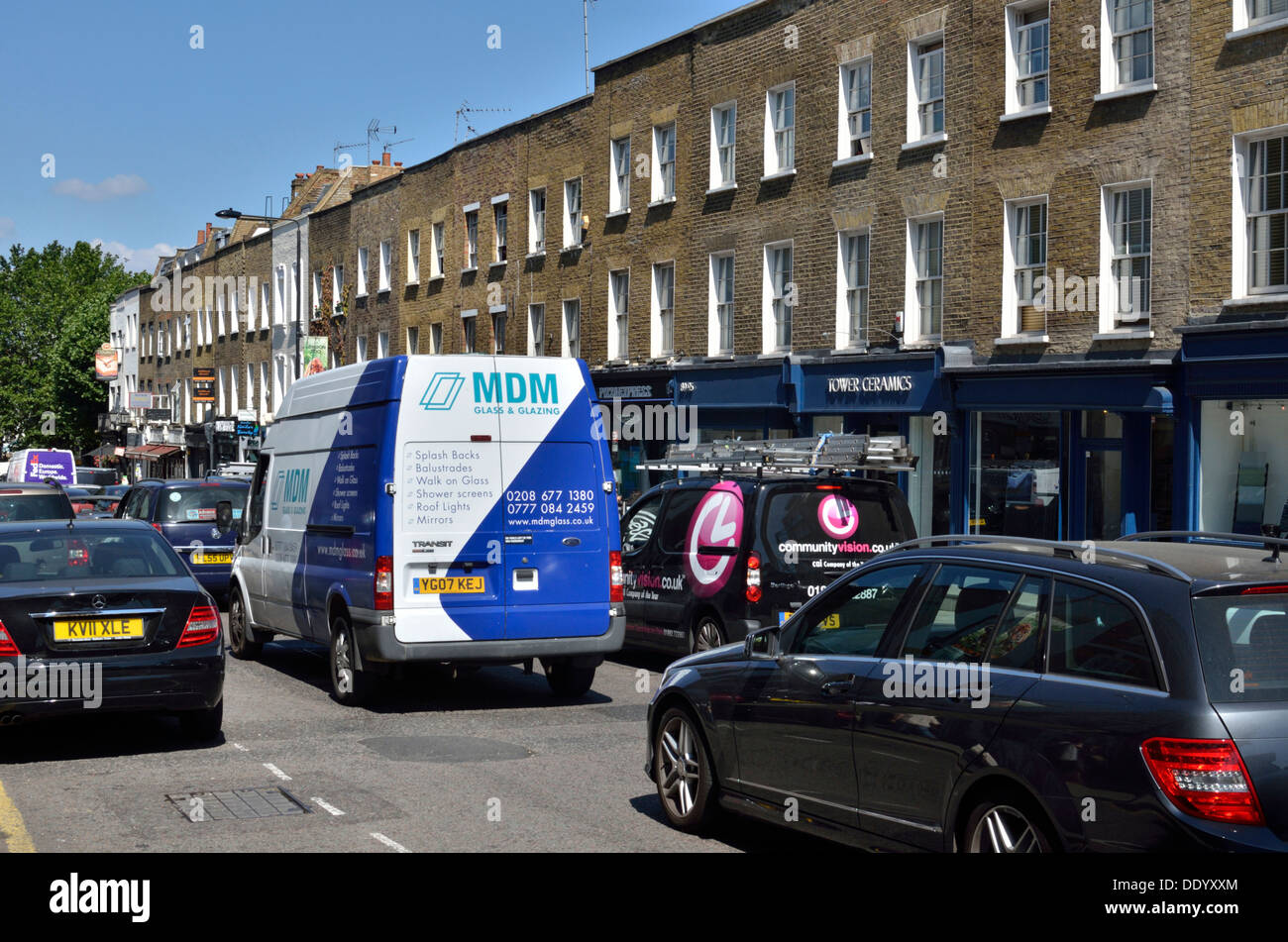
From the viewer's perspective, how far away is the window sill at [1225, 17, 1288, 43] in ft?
60.3

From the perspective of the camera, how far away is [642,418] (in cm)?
3256

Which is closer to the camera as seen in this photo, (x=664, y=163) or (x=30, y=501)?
(x=30, y=501)

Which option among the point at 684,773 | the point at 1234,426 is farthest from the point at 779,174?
the point at 684,773

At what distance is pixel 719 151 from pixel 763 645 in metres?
23.5

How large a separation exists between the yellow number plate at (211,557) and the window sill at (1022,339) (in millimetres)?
11712

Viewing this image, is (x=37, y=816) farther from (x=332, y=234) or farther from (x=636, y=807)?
(x=332, y=234)

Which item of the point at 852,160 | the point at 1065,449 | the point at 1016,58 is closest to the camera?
the point at 1065,449

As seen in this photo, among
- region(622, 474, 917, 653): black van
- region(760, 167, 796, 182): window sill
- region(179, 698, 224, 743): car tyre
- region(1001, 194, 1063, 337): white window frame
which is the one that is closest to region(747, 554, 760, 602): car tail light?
region(622, 474, 917, 653): black van

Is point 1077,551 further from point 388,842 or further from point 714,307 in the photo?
point 714,307

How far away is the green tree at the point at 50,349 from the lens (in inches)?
3497

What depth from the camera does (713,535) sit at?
1416 cm

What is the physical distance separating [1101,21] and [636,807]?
16.1 meters

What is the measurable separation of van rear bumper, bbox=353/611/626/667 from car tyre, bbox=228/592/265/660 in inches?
163
